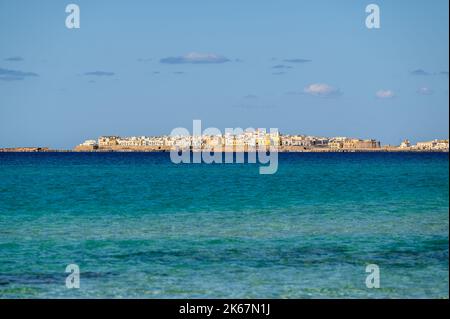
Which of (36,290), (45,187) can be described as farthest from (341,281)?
(45,187)

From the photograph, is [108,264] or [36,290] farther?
[108,264]

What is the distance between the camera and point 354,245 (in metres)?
19.7

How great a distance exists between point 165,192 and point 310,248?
25.0 m

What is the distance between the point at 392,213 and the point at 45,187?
26.9 metres

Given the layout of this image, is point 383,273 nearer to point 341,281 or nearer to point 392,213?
point 341,281
